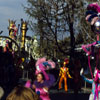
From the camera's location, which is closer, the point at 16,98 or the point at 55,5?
the point at 16,98

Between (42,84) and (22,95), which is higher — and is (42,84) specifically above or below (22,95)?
below

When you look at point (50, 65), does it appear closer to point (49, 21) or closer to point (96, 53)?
point (96, 53)

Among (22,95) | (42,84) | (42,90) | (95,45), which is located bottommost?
(42,90)

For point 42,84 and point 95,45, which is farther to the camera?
point 42,84

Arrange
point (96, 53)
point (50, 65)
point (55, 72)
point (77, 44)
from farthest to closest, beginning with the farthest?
point (77, 44) < point (55, 72) < point (50, 65) < point (96, 53)

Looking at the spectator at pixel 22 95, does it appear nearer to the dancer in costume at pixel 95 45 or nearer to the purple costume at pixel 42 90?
the dancer in costume at pixel 95 45

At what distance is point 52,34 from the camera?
28969mm

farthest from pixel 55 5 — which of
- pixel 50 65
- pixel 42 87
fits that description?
pixel 42 87

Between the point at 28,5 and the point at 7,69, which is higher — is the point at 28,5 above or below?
above

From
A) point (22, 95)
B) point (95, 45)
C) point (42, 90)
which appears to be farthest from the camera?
point (42, 90)

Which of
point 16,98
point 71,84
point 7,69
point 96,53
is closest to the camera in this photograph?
point 16,98

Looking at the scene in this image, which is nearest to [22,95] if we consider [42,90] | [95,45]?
[95,45]

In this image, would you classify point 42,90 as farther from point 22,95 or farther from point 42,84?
point 22,95

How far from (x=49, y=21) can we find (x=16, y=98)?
25550 mm
